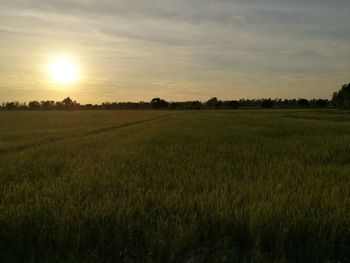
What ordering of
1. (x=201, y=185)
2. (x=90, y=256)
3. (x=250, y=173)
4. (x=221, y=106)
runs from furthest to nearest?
1. (x=221, y=106)
2. (x=250, y=173)
3. (x=201, y=185)
4. (x=90, y=256)

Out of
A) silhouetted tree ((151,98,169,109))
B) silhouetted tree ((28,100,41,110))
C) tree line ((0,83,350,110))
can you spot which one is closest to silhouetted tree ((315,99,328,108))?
tree line ((0,83,350,110))

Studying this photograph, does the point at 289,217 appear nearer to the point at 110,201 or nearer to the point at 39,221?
the point at 110,201

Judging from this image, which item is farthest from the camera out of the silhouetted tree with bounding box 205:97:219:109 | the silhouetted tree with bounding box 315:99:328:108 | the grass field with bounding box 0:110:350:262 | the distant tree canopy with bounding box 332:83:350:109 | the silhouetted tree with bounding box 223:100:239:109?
the silhouetted tree with bounding box 205:97:219:109

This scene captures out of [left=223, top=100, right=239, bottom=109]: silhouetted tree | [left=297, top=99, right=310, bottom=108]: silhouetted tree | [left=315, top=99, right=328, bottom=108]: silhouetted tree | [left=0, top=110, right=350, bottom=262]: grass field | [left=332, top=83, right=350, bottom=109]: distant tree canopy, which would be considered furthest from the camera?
[left=223, top=100, right=239, bottom=109]: silhouetted tree

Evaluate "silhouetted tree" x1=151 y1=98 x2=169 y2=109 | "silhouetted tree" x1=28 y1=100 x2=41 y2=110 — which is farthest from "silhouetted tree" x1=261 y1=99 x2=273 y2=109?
"silhouetted tree" x1=28 y1=100 x2=41 y2=110

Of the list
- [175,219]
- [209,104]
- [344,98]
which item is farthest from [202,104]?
[175,219]

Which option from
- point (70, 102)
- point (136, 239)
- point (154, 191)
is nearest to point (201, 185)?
point (154, 191)

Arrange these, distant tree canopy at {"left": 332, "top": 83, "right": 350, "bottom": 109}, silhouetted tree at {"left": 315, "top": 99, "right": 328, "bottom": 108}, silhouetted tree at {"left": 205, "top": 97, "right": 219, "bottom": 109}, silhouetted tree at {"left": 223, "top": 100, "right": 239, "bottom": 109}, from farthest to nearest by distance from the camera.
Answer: silhouetted tree at {"left": 205, "top": 97, "right": 219, "bottom": 109}, silhouetted tree at {"left": 223, "top": 100, "right": 239, "bottom": 109}, silhouetted tree at {"left": 315, "top": 99, "right": 328, "bottom": 108}, distant tree canopy at {"left": 332, "top": 83, "right": 350, "bottom": 109}

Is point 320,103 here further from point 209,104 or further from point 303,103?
point 209,104

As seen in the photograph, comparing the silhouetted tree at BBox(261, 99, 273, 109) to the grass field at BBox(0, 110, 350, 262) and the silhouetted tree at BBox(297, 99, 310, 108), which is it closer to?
the silhouetted tree at BBox(297, 99, 310, 108)

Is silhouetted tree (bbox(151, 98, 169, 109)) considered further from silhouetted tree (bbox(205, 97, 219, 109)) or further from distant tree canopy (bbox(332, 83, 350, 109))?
distant tree canopy (bbox(332, 83, 350, 109))

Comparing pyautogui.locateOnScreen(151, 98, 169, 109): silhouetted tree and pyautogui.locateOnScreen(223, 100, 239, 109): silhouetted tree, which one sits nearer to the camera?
pyautogui.locateOnScreen(223, 100, 239, 109): silhouetted tree

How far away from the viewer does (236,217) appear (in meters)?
4.71

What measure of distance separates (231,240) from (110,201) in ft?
6.29
